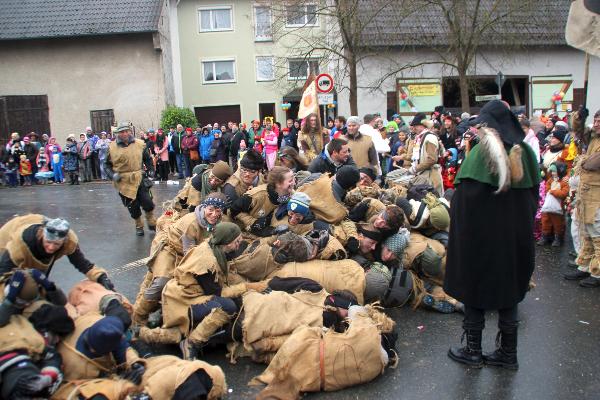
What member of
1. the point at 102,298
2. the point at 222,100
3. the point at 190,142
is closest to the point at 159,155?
the point at 190,142

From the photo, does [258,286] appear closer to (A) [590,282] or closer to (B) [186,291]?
(B) [186,291]

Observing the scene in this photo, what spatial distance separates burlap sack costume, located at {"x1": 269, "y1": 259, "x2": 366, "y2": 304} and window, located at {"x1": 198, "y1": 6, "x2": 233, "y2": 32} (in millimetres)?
27997

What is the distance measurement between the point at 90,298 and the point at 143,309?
0.93 metres

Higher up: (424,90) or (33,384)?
(424,90)

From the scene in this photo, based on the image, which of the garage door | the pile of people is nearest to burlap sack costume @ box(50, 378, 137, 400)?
the pile of people

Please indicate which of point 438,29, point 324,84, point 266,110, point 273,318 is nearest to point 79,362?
point 273,318

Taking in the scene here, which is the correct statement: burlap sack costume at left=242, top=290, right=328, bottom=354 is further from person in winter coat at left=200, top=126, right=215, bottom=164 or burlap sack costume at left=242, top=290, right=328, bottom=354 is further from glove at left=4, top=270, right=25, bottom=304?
person in winter coat at left=200, top=126, right=215, bottom=164

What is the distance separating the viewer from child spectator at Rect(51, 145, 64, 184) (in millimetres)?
19452

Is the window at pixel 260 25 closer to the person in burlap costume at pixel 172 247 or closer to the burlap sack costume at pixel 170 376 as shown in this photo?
the person in burlap costume at pixel 172 247

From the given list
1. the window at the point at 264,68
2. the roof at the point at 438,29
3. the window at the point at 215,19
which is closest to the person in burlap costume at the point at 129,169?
the roof at the point at 438,29

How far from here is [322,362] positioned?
4062 mm

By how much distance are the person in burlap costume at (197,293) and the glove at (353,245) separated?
148 cm

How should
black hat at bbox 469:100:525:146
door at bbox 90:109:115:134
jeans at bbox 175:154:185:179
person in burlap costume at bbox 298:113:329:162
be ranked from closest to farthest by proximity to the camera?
black hat at bbox 469:100:525:146, person in burlap costume at bbox 298:113:329:162, jeans at bbox 175:154:185:179, door at bbox 90:109:115:134

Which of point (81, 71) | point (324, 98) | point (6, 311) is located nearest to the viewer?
point (6, 311)
